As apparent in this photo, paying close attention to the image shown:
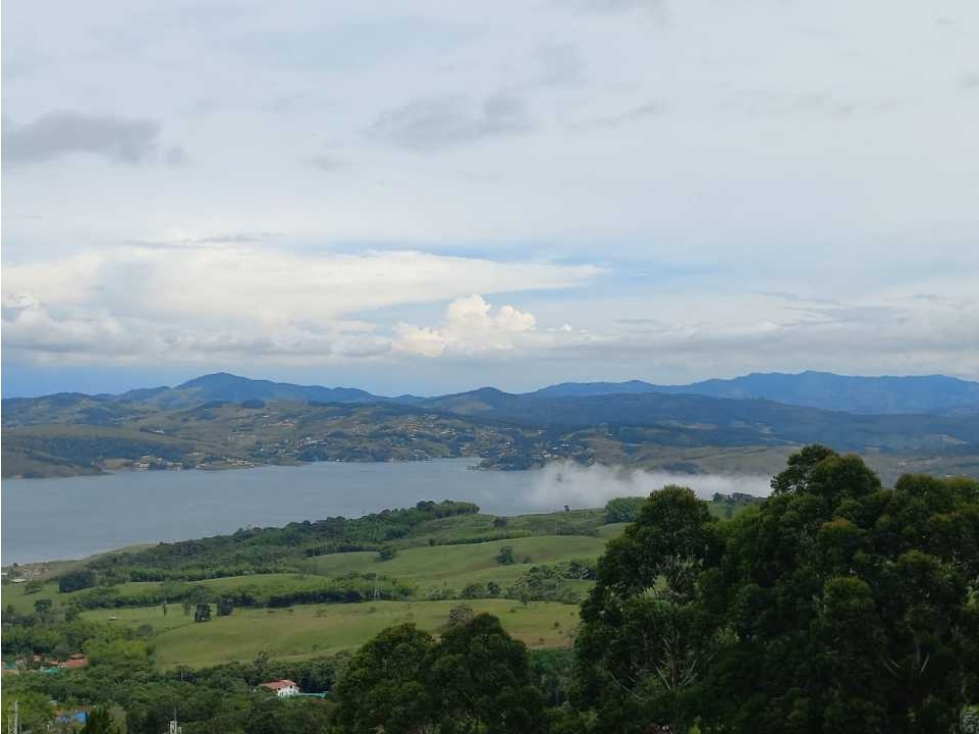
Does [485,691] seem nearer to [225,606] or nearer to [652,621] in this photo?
[652,621]

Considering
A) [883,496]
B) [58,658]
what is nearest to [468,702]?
[883,496]

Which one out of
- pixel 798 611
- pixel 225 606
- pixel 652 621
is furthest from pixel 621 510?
pixel 798 611

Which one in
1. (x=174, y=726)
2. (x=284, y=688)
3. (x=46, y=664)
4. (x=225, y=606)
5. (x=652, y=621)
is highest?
(x=652, y=621)

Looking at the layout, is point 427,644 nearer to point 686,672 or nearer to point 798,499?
point 686,672

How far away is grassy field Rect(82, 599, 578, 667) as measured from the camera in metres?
59.0

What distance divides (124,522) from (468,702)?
444 ft

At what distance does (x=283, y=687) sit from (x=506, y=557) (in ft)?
139

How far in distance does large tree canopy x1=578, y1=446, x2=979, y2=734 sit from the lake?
111 m

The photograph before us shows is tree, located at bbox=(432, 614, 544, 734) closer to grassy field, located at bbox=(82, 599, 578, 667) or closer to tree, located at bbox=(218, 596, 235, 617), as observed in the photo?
grassy field, located at bbox=(82, 599, 578, 667)

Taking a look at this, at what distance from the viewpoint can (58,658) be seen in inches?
2409

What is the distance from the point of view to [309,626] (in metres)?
66.1

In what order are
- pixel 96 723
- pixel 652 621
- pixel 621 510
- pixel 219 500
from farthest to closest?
1. pixel 219 500
2. pixel 621 510
3. pixel 652 621
4. pixel 96 723

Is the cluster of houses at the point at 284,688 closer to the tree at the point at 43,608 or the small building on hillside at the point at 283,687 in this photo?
the small building on hillside at the point at 283,687

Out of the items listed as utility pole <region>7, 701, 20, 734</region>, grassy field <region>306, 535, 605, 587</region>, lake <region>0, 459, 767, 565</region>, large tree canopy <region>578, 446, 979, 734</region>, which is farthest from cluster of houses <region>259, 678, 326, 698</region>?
lake <region>0, 459, 767, 565</region>
